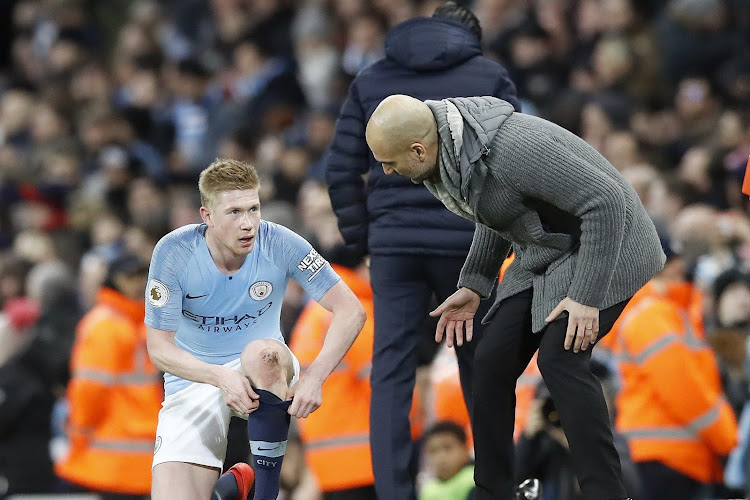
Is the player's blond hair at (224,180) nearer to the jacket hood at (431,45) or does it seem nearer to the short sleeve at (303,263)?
the short sleeve at (303,263)

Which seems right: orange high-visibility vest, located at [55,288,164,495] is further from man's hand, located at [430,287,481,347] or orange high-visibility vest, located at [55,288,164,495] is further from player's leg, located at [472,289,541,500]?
player's leg, located at [472,289,541,500]

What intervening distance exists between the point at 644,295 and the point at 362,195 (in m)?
2.23

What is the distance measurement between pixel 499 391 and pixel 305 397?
79cm

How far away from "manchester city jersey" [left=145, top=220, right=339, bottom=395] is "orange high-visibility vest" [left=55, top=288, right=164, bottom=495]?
2579mm

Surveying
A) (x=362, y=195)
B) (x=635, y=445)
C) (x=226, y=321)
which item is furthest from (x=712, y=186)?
(x=226, y=321)

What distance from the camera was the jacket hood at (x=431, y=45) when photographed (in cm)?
642

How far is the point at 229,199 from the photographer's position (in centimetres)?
584

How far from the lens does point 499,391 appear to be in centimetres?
546

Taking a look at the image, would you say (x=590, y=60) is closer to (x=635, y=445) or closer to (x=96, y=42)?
(x=635, y=445)

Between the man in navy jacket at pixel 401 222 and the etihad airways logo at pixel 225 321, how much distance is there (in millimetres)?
568

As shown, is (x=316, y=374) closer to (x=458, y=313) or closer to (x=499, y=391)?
(x=458, y=313)

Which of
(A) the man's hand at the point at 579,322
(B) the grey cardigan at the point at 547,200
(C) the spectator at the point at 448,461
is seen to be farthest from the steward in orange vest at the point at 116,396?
(A) the man's hand at the point at 579,322

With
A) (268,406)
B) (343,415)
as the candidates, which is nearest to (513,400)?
(268,406)

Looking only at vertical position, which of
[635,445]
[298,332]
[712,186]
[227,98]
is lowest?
[635,445]
